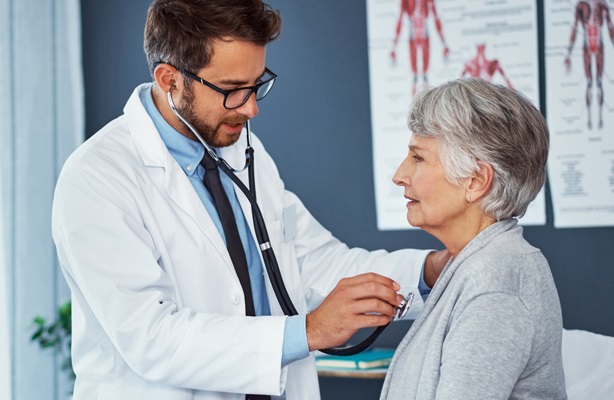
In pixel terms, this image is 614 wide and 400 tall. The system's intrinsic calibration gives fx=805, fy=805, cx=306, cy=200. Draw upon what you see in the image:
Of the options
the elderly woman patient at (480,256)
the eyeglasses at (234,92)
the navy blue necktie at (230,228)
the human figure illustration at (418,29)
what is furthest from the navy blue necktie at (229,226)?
the human figure illustration at (418,29)

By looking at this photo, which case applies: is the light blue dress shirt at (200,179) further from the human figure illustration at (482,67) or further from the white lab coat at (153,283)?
the human figure illustration at (482,67)

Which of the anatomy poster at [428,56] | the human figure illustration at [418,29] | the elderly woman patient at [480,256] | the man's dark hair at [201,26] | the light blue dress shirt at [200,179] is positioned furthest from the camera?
the human figure illustration at [418,29]

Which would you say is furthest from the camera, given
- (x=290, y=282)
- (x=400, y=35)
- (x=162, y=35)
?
(x=400, y=35)

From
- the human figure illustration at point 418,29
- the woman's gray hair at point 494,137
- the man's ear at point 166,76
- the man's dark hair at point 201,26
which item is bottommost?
the woman's gray hair at point 494,137

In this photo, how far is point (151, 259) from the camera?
146cm

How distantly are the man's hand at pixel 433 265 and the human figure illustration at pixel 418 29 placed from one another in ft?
3.46

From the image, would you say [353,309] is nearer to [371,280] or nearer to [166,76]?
[371,280]

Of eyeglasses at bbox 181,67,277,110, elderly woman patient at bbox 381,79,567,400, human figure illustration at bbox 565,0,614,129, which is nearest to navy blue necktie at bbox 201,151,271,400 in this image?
eyeglasses at bbox 181,67,277,110

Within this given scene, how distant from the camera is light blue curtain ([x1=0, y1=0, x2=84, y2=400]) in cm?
275

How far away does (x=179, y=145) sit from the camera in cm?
170

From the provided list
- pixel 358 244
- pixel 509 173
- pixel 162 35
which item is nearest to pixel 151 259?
pixel 162 35

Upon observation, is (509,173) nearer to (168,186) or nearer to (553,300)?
(553,300)

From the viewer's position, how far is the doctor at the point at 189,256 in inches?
56.2

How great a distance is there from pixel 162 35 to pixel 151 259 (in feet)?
1.53
